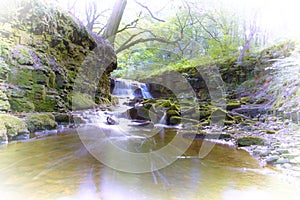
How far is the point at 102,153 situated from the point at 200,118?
4.54 meters

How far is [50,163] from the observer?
99.9 inches

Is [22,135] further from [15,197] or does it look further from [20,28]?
[20,28]

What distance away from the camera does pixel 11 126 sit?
3.69 m

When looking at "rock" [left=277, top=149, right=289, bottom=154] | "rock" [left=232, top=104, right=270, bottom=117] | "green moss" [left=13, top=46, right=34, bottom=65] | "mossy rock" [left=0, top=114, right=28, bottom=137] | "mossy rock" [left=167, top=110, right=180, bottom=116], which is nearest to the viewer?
"rock" [left=277, top=149, right=289, bottom=154]

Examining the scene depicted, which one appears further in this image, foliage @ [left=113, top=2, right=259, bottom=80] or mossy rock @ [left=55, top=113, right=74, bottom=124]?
foliage @ [left=113, top=2, right=259, bottom=80]

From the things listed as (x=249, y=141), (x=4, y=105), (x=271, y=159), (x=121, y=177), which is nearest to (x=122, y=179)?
(x=121, y=177)

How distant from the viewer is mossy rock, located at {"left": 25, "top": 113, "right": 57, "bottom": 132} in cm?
439

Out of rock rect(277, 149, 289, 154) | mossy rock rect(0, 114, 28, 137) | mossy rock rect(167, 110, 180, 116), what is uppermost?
mossy rock rect(167, 110, 180, 116)

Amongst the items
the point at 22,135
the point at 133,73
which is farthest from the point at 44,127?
the point at 133,73

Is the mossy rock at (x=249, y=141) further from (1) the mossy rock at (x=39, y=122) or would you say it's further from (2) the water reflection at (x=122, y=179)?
(1) the mossy rock at (x=39, y=122)

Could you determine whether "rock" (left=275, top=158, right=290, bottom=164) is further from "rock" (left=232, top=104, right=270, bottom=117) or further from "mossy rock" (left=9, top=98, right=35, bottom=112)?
"mossy rock" (left=9, top=98, right=35, bottom=112)

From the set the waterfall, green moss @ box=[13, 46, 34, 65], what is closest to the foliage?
the waterfall

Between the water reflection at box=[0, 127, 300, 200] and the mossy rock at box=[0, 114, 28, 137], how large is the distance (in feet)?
1.82

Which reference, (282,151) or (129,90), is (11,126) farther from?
(129,90)
